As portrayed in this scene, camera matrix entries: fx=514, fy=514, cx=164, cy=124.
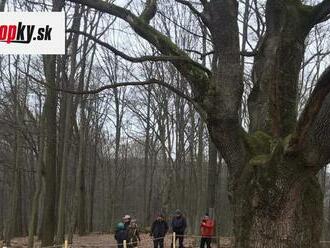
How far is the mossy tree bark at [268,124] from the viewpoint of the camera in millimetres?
6883

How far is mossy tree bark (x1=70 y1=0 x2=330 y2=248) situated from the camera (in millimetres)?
6883

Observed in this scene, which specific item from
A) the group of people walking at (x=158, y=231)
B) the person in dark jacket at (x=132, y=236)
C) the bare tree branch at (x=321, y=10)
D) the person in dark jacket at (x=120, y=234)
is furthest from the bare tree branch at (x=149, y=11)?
the person in dark jacket at (x=132, y=236)

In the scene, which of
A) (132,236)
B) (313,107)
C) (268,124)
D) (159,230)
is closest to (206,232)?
(159,230)

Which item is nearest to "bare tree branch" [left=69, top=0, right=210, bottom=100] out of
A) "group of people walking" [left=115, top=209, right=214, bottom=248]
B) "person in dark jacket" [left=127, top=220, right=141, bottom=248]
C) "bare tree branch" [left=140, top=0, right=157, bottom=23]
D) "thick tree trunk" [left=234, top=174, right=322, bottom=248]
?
"bare tree branch" [left=140, top=0, right=157, bottom=23]

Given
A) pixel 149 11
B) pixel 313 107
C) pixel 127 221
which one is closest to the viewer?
pixel 313 107

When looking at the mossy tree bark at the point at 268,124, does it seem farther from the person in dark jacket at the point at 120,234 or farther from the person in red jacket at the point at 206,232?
the person in red jacket at the point at 206,232

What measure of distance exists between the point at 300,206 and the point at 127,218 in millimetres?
11148

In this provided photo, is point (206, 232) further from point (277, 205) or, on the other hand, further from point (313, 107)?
point (313, 107)

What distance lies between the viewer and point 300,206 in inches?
277

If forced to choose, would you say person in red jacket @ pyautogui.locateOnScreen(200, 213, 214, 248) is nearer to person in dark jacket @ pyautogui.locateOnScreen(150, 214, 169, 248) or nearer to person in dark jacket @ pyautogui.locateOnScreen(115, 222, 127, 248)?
person in dark jacket @ pyautogui.locateOnScreen(150, 214, 169, 248)

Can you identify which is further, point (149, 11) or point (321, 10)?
point (149, 11)

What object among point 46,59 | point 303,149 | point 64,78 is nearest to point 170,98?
point 64,78

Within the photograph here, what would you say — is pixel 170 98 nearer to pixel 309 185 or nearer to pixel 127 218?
pixel 127 218

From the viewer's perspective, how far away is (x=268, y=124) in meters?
7.62
